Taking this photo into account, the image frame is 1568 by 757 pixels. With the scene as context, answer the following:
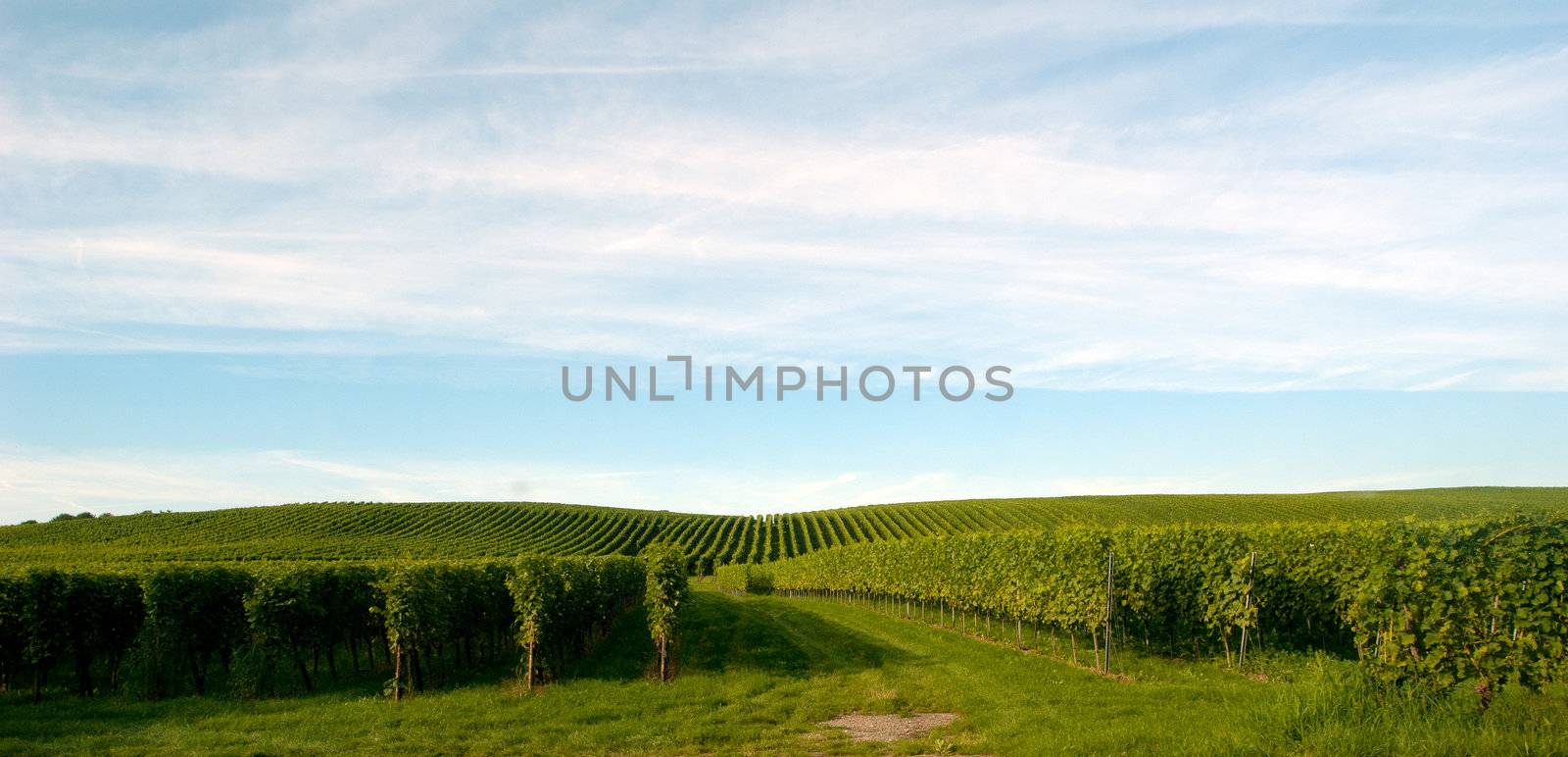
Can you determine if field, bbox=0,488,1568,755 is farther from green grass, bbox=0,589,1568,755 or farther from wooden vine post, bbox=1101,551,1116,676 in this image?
wooden vine post, bbox=1101,551,1116,676

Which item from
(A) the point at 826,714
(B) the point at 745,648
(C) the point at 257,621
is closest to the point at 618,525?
(B) the point at 745,648

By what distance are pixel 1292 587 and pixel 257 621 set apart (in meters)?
21.5

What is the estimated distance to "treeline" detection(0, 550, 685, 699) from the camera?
16844mm

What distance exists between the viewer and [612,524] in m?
97.6

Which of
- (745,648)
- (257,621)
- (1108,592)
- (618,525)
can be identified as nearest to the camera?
(257,621)

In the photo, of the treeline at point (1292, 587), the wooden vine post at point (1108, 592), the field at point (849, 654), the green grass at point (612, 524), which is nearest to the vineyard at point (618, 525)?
the green grass at point (612, 524)

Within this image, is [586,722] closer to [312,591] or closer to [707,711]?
[707,711]

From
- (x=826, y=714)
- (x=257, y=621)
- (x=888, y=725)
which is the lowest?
(x=826, y=714)

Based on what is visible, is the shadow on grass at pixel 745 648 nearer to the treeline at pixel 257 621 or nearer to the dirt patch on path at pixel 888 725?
the treeline at pixel 257 621

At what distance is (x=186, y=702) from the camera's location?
1559 centimetres

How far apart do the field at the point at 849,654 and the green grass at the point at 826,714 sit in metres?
0.06

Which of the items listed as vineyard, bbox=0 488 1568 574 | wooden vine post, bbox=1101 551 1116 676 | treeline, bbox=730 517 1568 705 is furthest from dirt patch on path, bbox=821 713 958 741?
vineyard, bbox=0 488 1568 574

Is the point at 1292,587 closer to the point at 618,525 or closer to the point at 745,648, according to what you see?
the point at 745,648

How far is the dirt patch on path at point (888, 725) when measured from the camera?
12477 millimetres
